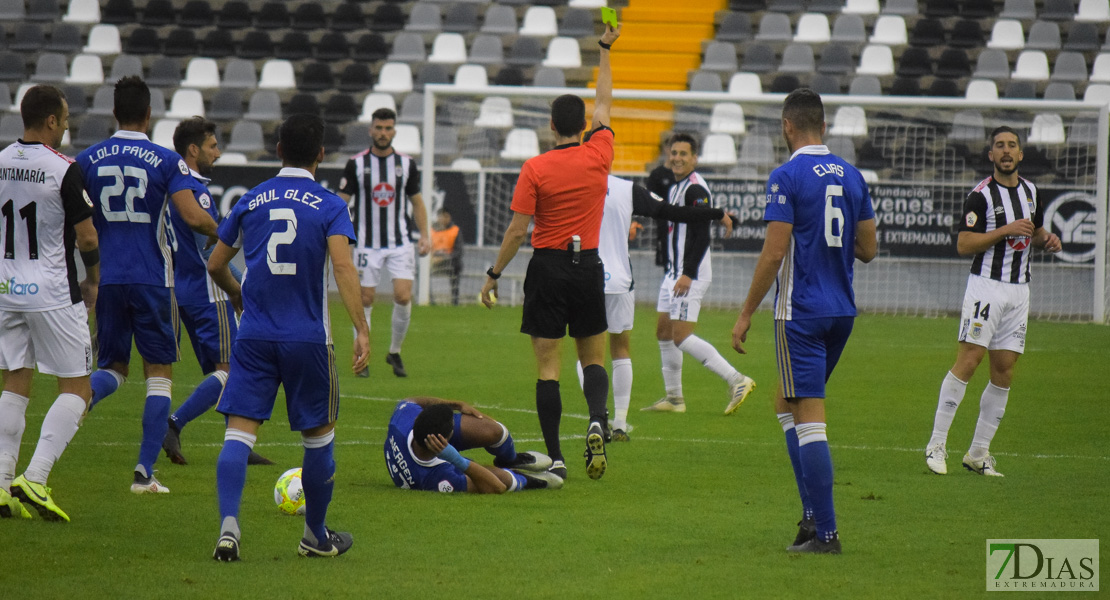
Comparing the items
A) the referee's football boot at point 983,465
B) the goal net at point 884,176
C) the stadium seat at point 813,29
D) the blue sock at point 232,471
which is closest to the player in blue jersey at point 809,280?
the blue sock at point 232,471

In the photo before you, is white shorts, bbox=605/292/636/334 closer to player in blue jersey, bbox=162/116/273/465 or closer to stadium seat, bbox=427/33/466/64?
player in blue jersey, bbox=162/116/273/465

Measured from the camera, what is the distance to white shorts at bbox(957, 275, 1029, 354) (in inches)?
292

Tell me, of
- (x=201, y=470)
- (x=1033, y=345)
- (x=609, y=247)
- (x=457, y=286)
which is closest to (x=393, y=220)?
(x=609, y=247)

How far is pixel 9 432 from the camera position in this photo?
5.89 metres

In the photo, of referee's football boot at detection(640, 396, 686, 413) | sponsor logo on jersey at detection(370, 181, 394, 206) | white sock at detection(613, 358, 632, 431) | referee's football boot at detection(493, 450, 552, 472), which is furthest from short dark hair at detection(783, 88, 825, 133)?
sponsor logo on jersey at detection(370, 181, 394, 206)

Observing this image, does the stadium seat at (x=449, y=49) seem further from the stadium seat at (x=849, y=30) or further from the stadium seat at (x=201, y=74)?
the stadium seat at (x=849, y=30)

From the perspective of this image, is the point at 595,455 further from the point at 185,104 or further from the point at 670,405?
the point at 185,104

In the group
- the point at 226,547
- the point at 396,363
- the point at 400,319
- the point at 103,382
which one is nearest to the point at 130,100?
the point at 103,382

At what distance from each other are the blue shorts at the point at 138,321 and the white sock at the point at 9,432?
70 centimetres

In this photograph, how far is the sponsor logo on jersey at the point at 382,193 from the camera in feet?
41.0

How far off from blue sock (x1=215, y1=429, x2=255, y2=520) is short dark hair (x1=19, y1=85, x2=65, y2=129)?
2079mm

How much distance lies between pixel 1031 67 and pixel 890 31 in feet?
8.73

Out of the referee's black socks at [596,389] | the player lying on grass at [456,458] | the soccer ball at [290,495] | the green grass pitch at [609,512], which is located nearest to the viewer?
the green grass pitch at [609,512]

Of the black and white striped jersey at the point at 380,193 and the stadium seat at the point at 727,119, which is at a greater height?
the stadium seat at the point at 727,119
